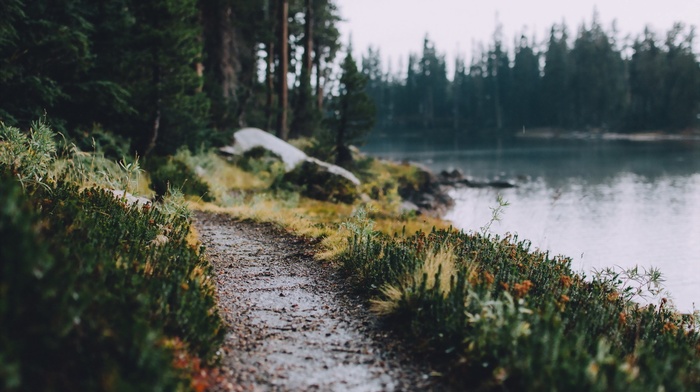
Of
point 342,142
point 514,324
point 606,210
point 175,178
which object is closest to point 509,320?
point 514,324

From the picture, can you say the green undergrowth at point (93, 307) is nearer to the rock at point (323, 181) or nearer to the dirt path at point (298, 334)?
the dirt path at point (298, 334)

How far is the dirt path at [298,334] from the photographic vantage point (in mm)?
3668

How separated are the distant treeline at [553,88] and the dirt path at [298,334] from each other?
56296 millimetres

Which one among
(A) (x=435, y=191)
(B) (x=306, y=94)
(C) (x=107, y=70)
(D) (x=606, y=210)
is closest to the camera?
(C) (x=107, y=70)

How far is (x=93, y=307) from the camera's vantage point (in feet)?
10.2

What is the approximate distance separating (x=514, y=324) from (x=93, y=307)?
2.76 metres

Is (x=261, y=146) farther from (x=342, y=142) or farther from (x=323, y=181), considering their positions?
(x=323, y=181)

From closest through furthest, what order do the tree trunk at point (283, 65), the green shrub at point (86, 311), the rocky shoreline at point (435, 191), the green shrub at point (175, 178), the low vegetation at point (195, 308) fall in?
the green shrub at point (86, 311) → the low vegetation at point (195, 308) → the green shrub at point (175, 178) → the rocky shoreline at point (435, 191) → the tree trunk at point (283, 65)

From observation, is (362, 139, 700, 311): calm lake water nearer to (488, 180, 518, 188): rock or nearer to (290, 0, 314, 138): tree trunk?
(488, 180, 518, 188): rock

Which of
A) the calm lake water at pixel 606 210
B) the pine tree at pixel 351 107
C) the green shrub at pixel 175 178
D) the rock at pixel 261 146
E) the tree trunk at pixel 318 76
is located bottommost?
the calm lake water at pixel 606 210

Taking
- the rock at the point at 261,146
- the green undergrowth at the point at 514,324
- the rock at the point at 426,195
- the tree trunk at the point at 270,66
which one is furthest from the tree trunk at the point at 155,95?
the tree trunk at the point at 270,66

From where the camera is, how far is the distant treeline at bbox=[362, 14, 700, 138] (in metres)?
68.2

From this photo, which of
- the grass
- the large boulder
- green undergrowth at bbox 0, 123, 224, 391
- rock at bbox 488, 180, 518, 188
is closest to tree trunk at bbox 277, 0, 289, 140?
the large boulder

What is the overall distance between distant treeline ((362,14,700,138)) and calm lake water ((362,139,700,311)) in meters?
31.0
